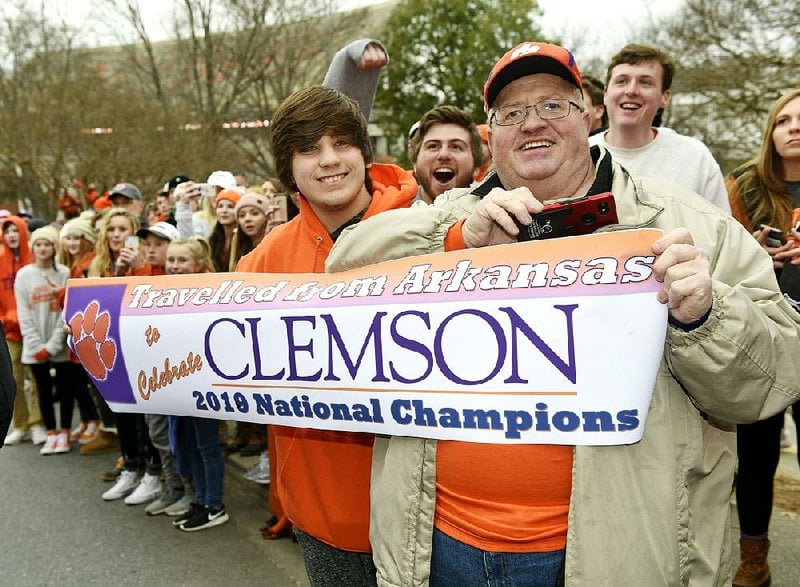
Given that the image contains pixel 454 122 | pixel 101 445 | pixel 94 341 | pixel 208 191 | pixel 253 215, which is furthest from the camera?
pixel 208 191

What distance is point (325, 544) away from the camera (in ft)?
7.08

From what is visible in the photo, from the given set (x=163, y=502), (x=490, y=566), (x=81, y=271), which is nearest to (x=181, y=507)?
(x=163, y=502)

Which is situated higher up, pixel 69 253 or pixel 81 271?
pixel 69 253

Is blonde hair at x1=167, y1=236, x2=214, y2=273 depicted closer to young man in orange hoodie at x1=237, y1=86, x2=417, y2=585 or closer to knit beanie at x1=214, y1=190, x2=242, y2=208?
knit beanie at x1=214, y1=190, x2=242, y2=208

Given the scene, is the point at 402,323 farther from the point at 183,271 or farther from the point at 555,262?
the point at 183,271

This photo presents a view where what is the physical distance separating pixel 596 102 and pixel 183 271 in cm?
276

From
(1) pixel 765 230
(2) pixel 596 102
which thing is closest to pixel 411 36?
(2) pixel 596 102

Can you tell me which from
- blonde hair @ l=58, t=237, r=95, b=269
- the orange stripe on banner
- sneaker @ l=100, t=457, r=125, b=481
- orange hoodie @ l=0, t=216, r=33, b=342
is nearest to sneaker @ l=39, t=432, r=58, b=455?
sneaker @ l=100, t=457, r=125, b=481

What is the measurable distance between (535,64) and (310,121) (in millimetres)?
731

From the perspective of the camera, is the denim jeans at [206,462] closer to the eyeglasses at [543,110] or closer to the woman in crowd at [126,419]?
the woman in crowd at [126,419]

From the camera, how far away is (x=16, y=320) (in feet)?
21.4

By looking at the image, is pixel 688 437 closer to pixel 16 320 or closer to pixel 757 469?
pixel 757 469

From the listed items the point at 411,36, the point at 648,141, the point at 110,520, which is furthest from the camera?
the point at 411,36

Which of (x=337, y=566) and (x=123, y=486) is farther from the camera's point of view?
(x=123, y=486)
